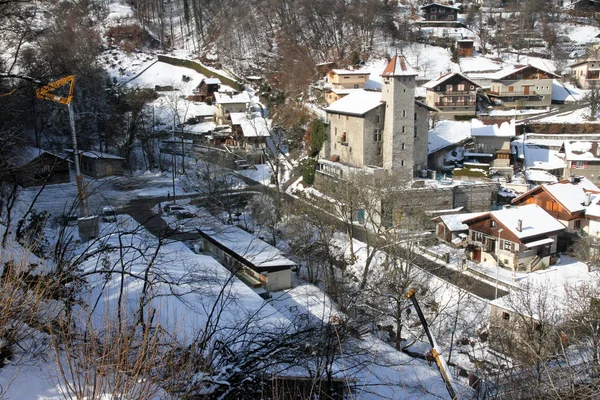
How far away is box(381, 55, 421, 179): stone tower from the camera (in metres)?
19.6

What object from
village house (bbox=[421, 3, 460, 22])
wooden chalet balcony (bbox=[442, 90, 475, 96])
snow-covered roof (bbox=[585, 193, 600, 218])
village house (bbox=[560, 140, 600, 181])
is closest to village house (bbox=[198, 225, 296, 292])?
snow-covered roof (bbox=[585, 193, 600, 218])

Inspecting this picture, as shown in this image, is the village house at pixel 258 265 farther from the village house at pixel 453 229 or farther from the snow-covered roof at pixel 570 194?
the snow-covered roof at pixel 570 194

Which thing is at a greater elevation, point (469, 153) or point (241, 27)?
point (241, 27)

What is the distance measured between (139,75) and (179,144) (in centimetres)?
1085

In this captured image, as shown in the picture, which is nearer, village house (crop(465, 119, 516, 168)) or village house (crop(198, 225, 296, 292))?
village house (crop(198, 225, 296, 292))

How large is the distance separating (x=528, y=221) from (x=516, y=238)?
1.10 meters

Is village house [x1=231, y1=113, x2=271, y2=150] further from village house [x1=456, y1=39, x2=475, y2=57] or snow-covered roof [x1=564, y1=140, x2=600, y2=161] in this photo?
village house [x1=456, y1=39, x2=475, y2=57]

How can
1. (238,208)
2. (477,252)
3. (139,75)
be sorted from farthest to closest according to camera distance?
(139,75) < (238,208) < (477,252)

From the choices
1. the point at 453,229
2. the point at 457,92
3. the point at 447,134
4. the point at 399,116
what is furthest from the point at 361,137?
the point at 457,92

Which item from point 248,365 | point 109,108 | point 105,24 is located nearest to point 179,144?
point 109,108

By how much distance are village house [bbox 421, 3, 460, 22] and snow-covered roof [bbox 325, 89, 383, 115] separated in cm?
2355

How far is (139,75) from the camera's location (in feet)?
118

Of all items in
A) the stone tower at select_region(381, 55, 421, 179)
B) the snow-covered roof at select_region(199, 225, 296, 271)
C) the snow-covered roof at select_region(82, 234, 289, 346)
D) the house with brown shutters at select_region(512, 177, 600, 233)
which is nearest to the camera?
the snow-covered roof at select_region(82, 234, 289, 346)

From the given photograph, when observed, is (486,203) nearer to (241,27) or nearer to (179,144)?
(179,144)
